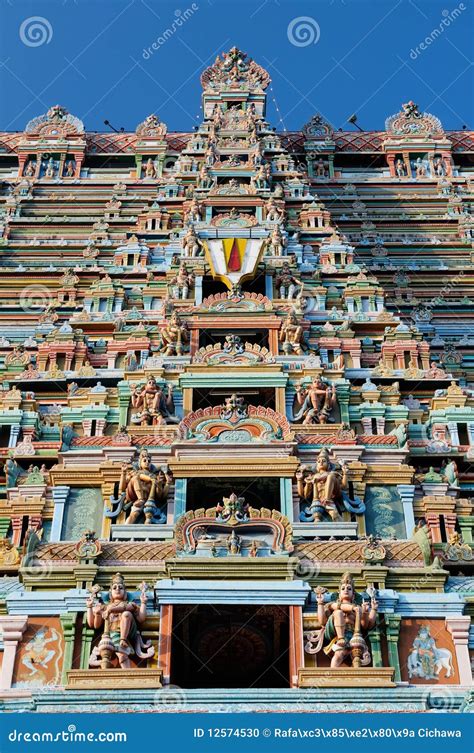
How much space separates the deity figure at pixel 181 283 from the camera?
3094 cm

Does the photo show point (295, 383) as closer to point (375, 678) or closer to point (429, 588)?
point (429, 588)

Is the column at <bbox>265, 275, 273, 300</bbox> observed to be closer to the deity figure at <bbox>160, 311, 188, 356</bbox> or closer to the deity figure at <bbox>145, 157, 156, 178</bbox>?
the deity figure at <bbox>160, 311, 188, 356</bbox>

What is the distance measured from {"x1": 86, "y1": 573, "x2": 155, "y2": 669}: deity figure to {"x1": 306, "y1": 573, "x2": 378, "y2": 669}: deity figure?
2.66 metres

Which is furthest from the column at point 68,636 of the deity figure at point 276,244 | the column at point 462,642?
the deity figure at point 276,244

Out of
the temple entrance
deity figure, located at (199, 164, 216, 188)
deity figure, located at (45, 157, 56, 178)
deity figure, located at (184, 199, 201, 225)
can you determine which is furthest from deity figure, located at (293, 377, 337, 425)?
deity figure, located at (45, 157, 56, 178)

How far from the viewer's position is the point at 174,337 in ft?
94.1

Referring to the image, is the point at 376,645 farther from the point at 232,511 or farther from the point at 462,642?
the point at 232,511

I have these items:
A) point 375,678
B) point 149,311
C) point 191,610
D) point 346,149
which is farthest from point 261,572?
point 346,149

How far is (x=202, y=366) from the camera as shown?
1081 inches

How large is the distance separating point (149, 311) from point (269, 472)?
305 inches

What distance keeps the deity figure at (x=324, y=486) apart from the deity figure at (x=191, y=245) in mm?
9428

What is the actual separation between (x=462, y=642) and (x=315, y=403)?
6.21m
